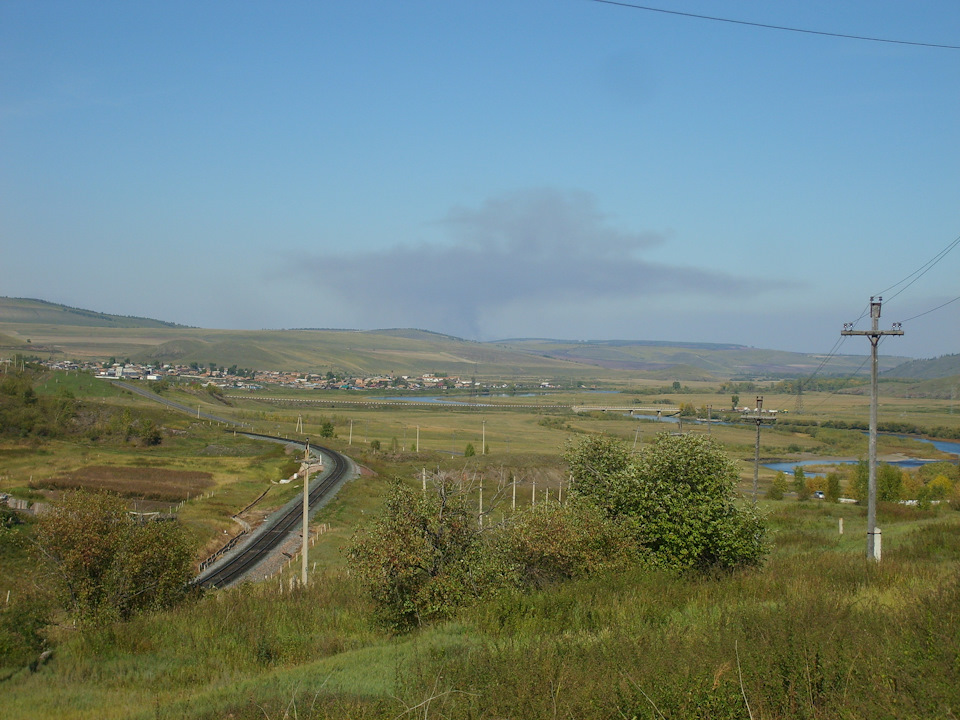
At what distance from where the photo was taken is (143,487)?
6369 cm

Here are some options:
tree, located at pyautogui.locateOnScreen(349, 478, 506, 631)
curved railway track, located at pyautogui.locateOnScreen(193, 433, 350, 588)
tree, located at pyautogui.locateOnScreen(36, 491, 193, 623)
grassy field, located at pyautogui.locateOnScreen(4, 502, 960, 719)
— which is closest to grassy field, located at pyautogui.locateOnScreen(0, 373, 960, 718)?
grassy field, located at pyautogui.locateOnScreen(4, 502, 960, 719)

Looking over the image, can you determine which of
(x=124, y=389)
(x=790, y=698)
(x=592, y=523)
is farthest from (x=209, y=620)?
(x=124, y=389)

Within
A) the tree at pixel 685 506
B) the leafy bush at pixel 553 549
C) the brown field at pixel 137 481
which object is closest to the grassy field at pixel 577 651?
the leafy bush at pixel 553 549

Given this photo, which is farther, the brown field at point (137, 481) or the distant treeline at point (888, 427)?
the distant treeline at point (888, 427)

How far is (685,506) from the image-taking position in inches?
833

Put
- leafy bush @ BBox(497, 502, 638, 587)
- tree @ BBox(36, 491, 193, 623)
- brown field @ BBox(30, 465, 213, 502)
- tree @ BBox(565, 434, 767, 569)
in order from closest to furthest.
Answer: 1. leafy bush @ BBox(497, 502, 638, 587)
2. tree @ BBox(565, 434, 767, 569)
3. tree @ BBox(36, 491, 193, 623)
4. brown field @ BBox(30, 465, 213, 502)

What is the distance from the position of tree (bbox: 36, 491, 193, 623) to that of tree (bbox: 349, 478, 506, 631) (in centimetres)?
825

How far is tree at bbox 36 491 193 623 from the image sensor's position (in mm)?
21516

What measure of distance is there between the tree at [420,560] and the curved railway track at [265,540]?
519 inches

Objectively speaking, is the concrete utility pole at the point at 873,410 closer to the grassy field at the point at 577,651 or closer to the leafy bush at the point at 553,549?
the grassy field at the point at 577,651

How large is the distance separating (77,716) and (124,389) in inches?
5820

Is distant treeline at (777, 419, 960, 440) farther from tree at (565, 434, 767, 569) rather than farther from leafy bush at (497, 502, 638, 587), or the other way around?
leafy bush at (497, 502, 638, 587)

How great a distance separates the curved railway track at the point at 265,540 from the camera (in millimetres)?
37781

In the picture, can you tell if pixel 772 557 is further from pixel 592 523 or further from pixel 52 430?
pixel 52 430
